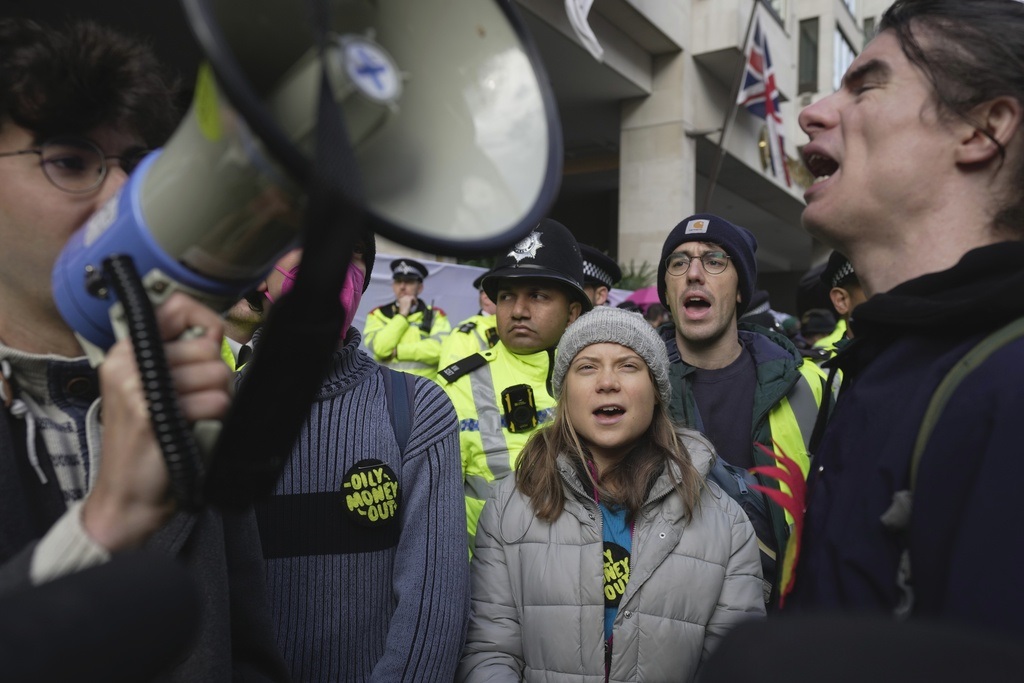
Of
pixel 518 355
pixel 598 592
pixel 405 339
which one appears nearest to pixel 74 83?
pixel 598 592

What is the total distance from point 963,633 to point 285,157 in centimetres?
69

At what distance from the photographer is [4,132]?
106 cm

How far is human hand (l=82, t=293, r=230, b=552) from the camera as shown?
2.71 ft

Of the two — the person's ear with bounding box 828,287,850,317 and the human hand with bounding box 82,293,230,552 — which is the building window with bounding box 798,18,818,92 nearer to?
the person's ear with bounding box 828,287,850,317

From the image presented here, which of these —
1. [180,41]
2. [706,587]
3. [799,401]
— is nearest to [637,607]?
[706,587]

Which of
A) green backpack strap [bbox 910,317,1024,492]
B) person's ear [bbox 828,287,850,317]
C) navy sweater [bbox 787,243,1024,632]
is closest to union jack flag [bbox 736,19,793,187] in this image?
person's ear [bbox 828,287,850,317]

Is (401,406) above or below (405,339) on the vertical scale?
below

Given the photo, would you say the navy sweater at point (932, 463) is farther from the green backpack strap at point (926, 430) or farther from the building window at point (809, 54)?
the building window at point (809, 54)

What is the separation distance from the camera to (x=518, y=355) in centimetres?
334

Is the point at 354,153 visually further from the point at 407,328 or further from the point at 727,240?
the point at 407,328

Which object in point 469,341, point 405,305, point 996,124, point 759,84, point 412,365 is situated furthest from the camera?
point 759,84

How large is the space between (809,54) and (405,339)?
2124 cm

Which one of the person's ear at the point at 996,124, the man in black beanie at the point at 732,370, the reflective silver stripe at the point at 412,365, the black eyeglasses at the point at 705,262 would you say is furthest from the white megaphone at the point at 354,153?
the reflective silver stripe at the point at 412,365

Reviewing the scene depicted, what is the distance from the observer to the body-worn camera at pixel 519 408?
3096mm
